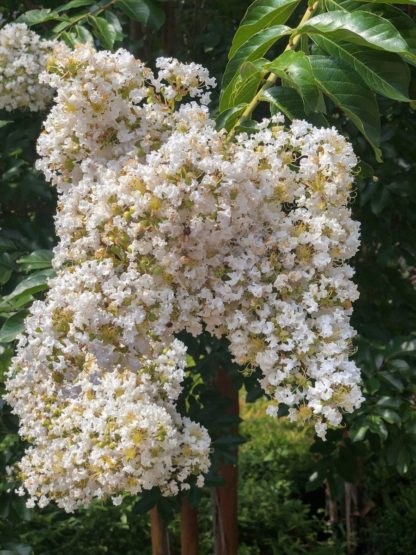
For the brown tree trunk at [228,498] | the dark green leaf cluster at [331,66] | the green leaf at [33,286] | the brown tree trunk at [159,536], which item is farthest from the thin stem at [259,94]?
the brown tree trunk at [228,498]

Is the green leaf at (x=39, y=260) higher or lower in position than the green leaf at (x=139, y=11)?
lower

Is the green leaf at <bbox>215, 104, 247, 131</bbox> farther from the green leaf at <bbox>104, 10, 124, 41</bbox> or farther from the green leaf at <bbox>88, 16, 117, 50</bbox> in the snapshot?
the green leaf at <bbox>104, 10, 124, 41</bbox>

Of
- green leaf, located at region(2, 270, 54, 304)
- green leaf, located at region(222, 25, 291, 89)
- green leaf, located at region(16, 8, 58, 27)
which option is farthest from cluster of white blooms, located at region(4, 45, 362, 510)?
green leaf, located at region(16, 8, 58, 27)

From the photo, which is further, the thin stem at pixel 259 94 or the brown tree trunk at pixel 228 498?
the brown tree trunk at pixel 228 498

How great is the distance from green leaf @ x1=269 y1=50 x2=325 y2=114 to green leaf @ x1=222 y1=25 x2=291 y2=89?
0.28ft

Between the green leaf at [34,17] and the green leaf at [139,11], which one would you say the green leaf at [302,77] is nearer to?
the green leaf at [139,11]

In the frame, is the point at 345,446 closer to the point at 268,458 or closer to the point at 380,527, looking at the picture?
the point at 380,527

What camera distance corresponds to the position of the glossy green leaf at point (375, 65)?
129 centimetres

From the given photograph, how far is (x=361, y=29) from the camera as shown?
123 centimetres

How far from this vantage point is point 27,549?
2078mm

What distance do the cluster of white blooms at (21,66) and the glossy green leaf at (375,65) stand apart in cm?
109

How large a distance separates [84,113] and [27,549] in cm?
117

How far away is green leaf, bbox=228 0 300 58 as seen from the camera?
55.8 inches

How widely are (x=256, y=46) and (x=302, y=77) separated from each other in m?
0.16
